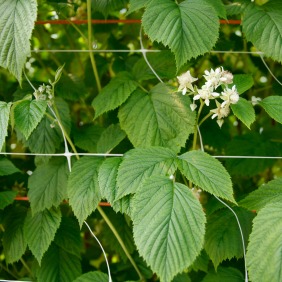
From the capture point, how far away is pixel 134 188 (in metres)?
1.53

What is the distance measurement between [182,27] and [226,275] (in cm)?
84

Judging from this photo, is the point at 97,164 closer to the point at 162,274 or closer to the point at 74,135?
the point at 74,135

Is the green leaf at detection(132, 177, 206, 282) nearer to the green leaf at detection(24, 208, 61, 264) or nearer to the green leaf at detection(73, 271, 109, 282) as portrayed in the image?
the green leaf at detection(73, 271, 109, 282)

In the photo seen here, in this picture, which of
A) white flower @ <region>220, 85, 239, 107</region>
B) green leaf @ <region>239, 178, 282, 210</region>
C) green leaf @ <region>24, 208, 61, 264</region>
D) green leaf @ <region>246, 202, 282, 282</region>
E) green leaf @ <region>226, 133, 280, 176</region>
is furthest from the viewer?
green leaf @ <region>226, 133, 280, 176</region>

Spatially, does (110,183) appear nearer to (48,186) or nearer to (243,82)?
(48,186)

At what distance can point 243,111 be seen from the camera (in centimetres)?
159

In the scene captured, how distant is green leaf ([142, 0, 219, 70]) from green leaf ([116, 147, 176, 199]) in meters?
0.26

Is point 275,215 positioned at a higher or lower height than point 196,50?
lower

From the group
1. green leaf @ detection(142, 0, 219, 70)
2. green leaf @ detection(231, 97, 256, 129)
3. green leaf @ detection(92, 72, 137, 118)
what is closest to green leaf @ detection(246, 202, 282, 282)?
green leaf @ detection(231, 97, 256, 129)

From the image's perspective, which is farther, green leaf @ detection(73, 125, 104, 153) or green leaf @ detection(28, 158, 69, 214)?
green leaf @ detection(73, 125, 104, 153)

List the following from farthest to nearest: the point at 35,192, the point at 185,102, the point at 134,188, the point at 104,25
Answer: the point at 104,25, the point at 35,192, the point at 185,102, the point at 134,188

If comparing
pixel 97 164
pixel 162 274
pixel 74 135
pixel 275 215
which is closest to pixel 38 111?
pixel 97 164

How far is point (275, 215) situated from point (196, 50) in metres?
0.50

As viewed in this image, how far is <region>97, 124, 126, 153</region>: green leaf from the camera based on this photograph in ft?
6.03
